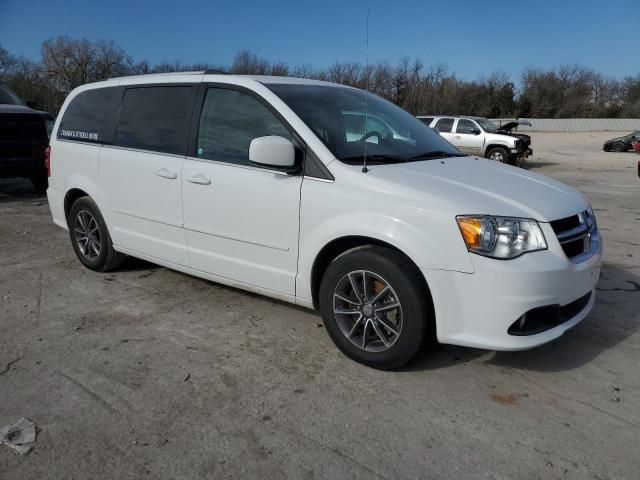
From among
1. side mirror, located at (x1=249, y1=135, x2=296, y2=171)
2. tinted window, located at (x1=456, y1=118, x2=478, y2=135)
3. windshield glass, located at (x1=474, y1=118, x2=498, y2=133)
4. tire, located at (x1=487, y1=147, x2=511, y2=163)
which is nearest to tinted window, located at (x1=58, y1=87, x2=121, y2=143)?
side mirror, located at (x1=249, y1=135, x2=296, y2=171)

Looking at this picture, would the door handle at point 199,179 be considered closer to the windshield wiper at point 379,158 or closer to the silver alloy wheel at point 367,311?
the windshield wiper at point 379,158

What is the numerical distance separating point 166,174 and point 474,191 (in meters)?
2.34

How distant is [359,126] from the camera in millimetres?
3947

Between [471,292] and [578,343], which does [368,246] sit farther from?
[578,343]

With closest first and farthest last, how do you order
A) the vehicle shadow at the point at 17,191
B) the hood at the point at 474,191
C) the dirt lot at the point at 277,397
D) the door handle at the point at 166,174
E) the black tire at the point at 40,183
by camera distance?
the dirt lot at the point at 277,397 < the hood at the point at 474,191 < the door handle at the point at 166,174 < the vehicle shadow at the point at 17,191 < the black tire at the point at 40,183

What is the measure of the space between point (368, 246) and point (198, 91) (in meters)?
1.94

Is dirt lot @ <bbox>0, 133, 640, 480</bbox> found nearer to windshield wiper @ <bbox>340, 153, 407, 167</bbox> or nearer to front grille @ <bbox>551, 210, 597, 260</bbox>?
front grille @ <bbox>551, 210, 597, 260</bbox>

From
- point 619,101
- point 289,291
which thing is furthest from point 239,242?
point 619,101

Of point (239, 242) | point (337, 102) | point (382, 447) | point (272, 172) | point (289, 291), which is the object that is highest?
point (337, 102)

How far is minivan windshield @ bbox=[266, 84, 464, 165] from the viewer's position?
3648 mm

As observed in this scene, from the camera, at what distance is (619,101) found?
78.7m

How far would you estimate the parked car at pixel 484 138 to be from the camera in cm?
1891

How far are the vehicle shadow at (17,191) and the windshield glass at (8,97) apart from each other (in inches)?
68.1

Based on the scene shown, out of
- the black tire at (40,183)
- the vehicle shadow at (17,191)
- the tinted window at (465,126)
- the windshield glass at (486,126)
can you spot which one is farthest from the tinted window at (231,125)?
the windshield glass at (486,126)
